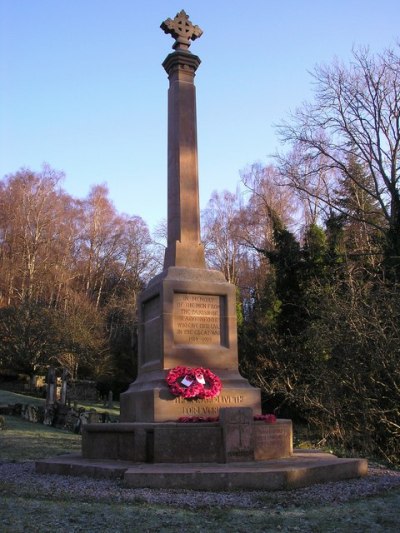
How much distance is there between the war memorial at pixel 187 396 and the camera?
6.97 meters

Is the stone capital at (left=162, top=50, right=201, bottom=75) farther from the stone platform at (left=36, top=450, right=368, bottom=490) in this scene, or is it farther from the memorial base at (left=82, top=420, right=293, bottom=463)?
the stone platform at (left=36, top=450, right=368, bottom=490)

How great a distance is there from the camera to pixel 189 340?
9.73 m

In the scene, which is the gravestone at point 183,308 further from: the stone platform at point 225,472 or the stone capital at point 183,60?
the stone platform at point 225,472

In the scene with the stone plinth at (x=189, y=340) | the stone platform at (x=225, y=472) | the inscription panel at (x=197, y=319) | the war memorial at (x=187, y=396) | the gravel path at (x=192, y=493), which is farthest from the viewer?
the inscription panel at (x=197, y=319)

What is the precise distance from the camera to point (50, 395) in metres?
25.6

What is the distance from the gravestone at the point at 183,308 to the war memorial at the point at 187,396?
0.02 m

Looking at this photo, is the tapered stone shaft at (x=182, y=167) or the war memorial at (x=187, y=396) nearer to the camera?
the war memorial at (x=187, y=396)

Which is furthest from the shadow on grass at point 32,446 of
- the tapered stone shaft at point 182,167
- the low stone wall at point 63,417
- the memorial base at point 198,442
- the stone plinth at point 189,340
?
the tapered stone shaft at point 182,167

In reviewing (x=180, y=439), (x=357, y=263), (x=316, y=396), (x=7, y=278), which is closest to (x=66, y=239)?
(x=7, y=278)

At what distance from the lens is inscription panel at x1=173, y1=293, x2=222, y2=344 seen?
9.67 meters

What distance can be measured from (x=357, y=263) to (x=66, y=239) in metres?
27.6

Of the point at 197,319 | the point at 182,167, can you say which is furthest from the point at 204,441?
the point at 182,167

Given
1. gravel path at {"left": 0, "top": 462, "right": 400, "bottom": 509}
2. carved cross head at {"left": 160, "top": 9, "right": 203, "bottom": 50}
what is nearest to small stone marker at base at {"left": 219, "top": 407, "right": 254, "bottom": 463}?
gravel path at {"left": 0, "top": 462, "right": 400, "bottom": 509}

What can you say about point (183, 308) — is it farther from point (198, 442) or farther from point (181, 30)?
point (181, 30)
